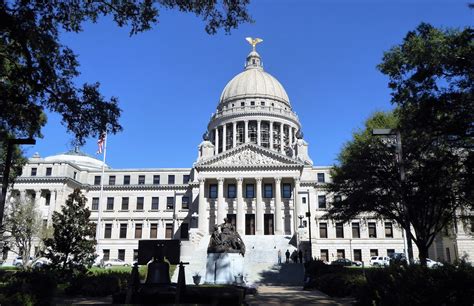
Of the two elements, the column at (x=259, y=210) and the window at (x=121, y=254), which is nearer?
the column at (x=259, y=210)

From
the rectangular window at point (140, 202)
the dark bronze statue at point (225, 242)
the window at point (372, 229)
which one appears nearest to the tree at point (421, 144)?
the dark bronze statue at point (225, 242)

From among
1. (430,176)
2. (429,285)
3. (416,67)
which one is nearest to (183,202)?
(430,176)

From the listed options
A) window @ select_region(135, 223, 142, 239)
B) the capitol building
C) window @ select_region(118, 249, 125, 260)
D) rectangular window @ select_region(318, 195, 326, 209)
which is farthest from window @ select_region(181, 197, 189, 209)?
rectangular window @ select_region(318, 195, 326, 209)

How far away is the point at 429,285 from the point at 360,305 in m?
4.91

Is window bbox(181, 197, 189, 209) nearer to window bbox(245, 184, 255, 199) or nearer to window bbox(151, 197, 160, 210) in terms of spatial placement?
window bbox(151, 197, 160, 210)

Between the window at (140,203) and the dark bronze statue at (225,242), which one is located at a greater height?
the window at (140,203)

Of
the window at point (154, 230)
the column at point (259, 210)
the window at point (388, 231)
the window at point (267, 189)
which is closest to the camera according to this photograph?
the column at point (259, 210)

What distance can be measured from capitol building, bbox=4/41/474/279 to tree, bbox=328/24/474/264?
66.8 feet

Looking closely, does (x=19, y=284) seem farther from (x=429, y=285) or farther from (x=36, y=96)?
(x=429, y=285)

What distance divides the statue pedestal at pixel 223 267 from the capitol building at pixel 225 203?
24.8 meters

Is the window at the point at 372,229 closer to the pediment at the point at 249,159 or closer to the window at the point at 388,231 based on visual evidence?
the window at the point at 388,231

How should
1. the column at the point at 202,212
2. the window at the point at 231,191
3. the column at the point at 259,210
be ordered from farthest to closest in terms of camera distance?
the window at the point at 231,191 → the column at the point at 202,212 → the column at the point at 259,210

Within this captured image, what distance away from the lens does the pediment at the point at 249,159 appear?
65.9m

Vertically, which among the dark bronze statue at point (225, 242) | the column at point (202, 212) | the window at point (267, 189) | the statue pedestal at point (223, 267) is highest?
the window at point (267, 189)
